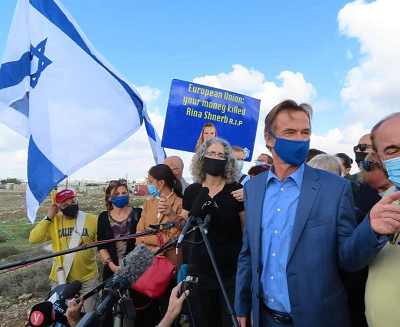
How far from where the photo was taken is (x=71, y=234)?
4.18m

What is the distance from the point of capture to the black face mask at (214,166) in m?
3.18

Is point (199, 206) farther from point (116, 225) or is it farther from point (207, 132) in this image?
point (207, 132)

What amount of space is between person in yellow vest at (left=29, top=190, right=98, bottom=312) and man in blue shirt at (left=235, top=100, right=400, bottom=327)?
105 inches

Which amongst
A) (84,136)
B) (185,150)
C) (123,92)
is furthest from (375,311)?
(185,150)

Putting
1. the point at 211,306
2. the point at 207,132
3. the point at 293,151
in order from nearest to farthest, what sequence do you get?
the point at 293,151 < the point at 211,306 < the point at 207,132

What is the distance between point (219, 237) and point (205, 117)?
318 centimetres

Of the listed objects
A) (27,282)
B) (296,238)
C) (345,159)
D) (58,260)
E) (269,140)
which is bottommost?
(27,282)

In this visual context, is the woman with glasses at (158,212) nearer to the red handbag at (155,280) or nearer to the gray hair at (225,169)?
the red handbag at (155,280)

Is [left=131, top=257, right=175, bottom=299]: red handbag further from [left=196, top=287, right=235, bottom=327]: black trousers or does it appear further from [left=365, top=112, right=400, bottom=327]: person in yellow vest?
[left=365, top=112, right=400, bottom=327]: person in yellow vest

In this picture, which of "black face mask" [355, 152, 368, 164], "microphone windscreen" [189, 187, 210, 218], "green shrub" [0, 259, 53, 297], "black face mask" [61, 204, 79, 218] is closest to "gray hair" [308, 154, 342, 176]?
"black face mask" [355, 152, 368, 164]

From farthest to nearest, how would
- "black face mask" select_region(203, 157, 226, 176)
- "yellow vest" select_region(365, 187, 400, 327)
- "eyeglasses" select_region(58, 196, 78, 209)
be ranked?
1. "eyeglasses" select_region(58, 196, 78, 209)
2. "black face mask" select_region(203, 157, 226, 176)
3. "yellow vest" select_region(365, 187, 400, 327)

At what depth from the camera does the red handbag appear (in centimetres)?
299

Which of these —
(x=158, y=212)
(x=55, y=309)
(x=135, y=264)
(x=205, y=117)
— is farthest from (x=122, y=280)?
(x=205, y=117)

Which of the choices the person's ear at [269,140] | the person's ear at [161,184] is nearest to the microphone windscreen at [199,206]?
the person's ear at [269,140]
